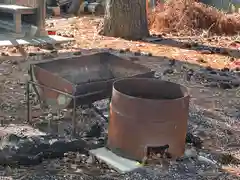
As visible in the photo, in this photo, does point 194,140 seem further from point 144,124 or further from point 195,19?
point 195,19

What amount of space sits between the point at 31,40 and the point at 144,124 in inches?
253

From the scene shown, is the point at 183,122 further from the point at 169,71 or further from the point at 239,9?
the point at 239,9

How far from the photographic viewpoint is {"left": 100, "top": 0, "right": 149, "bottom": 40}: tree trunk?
1201 cm

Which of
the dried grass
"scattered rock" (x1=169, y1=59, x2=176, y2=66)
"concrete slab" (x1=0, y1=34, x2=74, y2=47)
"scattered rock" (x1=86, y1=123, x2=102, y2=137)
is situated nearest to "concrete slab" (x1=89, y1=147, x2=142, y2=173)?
"scattered rock" (x1=86, y1=123, x2=102, y2=137)

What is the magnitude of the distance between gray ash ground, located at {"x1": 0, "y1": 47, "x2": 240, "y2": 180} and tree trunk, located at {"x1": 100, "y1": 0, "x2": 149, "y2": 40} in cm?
268

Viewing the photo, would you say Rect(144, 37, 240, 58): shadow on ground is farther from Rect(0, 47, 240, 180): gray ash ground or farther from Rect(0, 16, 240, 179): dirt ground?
Rect(0, 47, 240, 180): gray ash ground

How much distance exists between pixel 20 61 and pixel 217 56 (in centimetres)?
425

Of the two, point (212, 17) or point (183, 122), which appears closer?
point (183, 122)

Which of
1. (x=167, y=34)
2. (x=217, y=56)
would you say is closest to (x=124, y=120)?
(x=217, y=56)

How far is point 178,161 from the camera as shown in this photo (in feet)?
16.2

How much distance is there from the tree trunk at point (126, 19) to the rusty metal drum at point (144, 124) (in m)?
7.21

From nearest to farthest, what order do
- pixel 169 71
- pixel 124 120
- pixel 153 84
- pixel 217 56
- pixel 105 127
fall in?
pixel 124 120
pixel 153 84
pixel 105 127
pixel 169 71
pixel 217 56

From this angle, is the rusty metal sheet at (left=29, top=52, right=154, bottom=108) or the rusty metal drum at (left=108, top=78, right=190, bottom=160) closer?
the rusty metal drum at (left=108, top=78, right=190, bottom=160)

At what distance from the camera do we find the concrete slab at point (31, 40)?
10.2 metres
